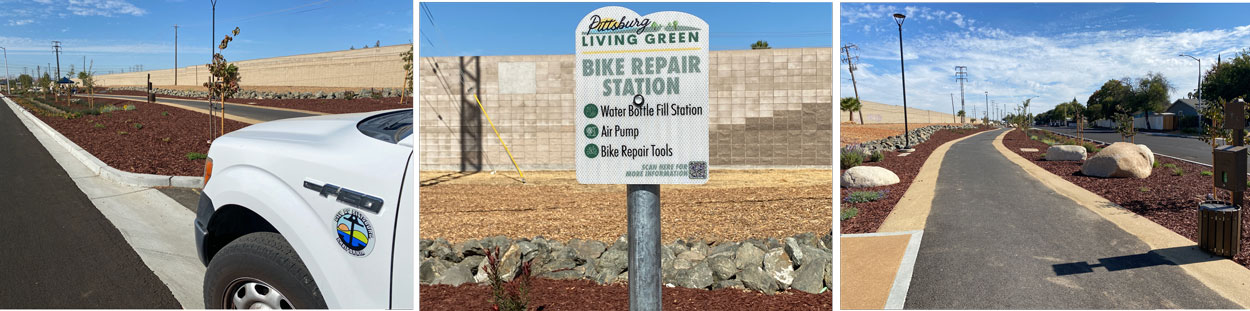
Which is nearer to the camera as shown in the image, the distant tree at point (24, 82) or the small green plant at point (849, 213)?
the small green plant at point (849, 213)

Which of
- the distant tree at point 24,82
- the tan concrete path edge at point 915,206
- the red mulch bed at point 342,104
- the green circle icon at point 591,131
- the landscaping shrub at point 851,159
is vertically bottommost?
the tan concrete path edge at point 915,206

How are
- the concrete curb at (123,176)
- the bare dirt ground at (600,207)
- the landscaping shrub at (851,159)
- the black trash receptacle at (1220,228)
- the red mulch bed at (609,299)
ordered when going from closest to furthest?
1. the red mulch bed at (609,299)
2. the black trash receptacle at (1220,228)
3. the concrete curb at (123,176)
4. the bare dirt ground at (600,207)
5. the landscaping shrub at (851,159)

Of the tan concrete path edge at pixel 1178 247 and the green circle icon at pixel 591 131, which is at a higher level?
the green circle icon at pixel 591 131

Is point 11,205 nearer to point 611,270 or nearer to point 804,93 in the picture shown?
point 611,270

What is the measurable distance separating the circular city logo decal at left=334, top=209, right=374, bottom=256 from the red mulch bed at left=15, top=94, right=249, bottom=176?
390 centimetres

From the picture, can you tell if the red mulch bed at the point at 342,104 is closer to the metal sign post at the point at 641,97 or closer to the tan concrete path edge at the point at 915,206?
the metal sign post at the point at 641,97

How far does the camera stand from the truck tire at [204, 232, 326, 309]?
303 centimetres

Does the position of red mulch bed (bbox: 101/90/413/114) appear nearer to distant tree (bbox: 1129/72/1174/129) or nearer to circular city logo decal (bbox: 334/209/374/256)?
circular city logo decal (bbox: 334/209/374/256)

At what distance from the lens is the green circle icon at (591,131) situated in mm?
2627

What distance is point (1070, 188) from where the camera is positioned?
11234 mm

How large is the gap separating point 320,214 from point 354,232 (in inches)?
8.5

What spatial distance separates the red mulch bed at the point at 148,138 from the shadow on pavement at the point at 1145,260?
859 centimetres

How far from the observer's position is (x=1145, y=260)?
21.9 feet

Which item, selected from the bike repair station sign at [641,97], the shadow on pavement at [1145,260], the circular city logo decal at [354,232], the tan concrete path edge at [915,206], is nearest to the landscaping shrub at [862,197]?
the tan concrete path edge at [915,206]
